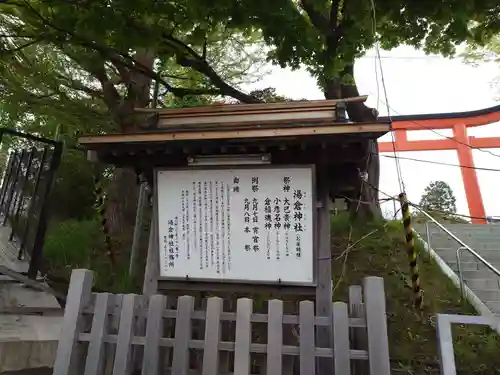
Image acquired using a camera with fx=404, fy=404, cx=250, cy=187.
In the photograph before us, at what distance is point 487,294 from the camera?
7.35 m

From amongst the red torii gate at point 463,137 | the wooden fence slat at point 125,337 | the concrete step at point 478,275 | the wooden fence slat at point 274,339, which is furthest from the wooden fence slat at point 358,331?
the red torii gate at point 463,137

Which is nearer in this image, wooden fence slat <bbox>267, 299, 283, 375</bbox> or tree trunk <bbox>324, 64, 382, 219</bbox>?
wooden fence slat <bbox>267, 299, 283, 375</bbox>

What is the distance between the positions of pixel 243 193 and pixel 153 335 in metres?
1.63

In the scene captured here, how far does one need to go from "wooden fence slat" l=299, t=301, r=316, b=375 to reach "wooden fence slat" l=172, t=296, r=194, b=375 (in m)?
0.98

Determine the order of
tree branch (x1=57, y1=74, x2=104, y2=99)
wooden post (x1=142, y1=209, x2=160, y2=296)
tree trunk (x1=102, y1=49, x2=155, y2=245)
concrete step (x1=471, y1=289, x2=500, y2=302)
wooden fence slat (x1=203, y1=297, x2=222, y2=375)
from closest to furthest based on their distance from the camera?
wooden fence slat (x1=203, y1=297, x2=222, y2=375)
wooden post (x1=142, y1=209, x2=160, y2=296)
concrete step (x1=471, y1=289, x2=500, y2=302)
tree branch (x1=57, y1=74, x2=104, y2=99)
tree trunk (x1=102, y1=49, x2=155, y2=245)

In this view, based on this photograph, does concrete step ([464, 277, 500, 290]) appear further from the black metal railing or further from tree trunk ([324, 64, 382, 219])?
the black metal railing

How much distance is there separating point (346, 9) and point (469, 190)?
15360 millimetres

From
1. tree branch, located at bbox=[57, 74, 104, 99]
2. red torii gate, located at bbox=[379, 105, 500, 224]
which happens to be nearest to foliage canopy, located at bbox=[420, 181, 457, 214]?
red torii gate, located at bbox=[379, 105, 500, 224]

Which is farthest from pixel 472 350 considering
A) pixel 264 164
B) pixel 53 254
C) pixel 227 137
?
pixel 53 254

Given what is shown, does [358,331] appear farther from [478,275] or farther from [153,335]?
[478,275]

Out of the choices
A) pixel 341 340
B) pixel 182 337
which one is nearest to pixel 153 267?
pixel 182 337

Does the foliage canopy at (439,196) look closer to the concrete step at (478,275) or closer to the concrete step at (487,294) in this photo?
the concrete step at (478,275)

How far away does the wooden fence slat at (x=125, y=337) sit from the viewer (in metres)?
3.47

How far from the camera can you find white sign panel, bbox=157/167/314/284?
409 cm
